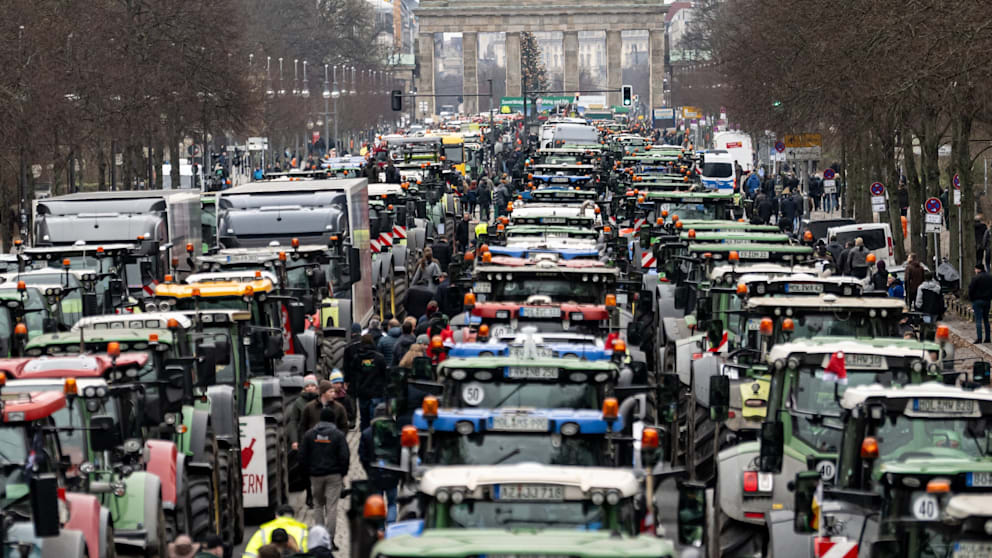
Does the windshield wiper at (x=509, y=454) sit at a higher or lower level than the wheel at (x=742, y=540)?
higher

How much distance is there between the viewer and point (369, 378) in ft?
66.7

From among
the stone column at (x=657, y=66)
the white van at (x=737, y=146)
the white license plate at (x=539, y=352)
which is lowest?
the white license plate at (x=539, y=352)

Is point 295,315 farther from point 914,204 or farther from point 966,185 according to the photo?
point 914,204

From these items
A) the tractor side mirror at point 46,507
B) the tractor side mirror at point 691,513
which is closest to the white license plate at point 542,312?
the tractor side mirror at point 691,513

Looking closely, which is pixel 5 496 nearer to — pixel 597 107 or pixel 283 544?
pixel 283 544

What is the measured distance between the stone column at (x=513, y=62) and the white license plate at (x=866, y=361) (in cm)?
18047

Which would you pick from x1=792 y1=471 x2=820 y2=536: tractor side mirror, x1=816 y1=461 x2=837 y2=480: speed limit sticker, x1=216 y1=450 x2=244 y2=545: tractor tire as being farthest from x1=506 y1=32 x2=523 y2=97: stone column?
x1=792 y1=471 x2=820 y2=536: tractor side mirror

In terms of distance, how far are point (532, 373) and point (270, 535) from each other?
2137 millimetres

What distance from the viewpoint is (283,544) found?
1172cm

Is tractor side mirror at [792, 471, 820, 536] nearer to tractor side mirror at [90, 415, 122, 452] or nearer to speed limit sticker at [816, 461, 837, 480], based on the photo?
speed limit sticker at [816, 461, 837, 480]

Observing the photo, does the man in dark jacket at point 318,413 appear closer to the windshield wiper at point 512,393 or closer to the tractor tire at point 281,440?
the tractor tire at point 281,440

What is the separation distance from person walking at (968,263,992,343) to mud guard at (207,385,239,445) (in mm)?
17910

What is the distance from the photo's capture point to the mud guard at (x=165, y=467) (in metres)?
13.9

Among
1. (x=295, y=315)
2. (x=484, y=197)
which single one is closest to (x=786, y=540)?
(x=295, y=315)
